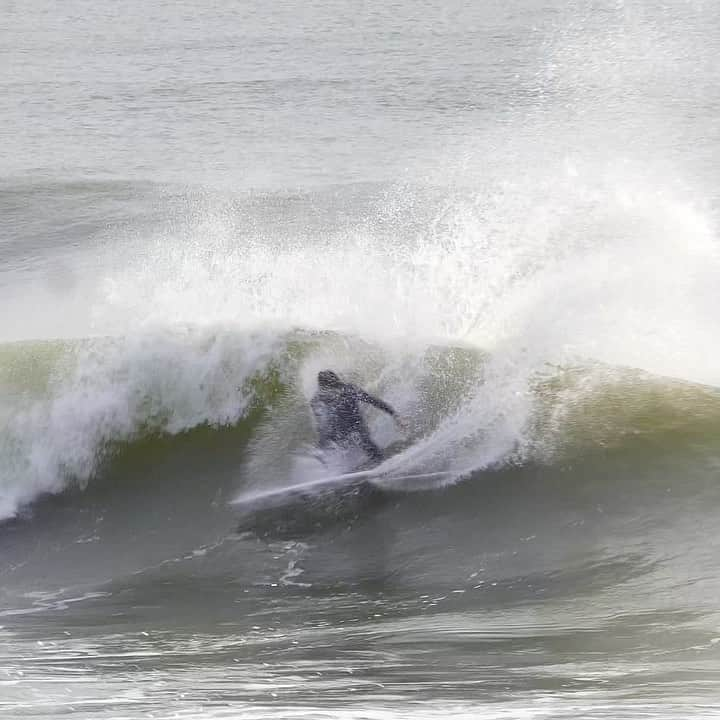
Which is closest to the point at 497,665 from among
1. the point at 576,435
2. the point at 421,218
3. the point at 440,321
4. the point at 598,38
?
the point at 576,435

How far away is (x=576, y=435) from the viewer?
8.95 meters

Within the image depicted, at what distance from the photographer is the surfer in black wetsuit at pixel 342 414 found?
8.84m

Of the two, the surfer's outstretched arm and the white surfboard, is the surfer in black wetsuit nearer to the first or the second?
the surfer's outstretched arm

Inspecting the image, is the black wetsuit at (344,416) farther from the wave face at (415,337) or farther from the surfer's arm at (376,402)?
the wave face at (415,337)

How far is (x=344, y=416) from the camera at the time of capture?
29.9ft

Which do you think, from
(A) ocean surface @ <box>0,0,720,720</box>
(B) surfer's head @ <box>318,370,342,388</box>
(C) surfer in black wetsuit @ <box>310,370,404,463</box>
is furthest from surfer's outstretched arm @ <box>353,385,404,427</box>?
(B) surfer's head @ <box>318,370,342,388</box>

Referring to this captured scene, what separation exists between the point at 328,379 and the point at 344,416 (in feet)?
1.94

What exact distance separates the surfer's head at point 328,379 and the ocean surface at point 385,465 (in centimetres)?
13

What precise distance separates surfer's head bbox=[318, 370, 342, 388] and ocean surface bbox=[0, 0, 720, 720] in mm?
125

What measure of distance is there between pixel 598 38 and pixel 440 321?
24.5 metres

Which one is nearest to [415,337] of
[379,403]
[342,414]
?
[379,403]

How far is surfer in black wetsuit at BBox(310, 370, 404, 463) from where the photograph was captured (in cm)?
884

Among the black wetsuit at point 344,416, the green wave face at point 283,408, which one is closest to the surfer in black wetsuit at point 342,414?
the black wetsuit at point 344,416

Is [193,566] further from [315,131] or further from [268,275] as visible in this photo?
[315,131]
